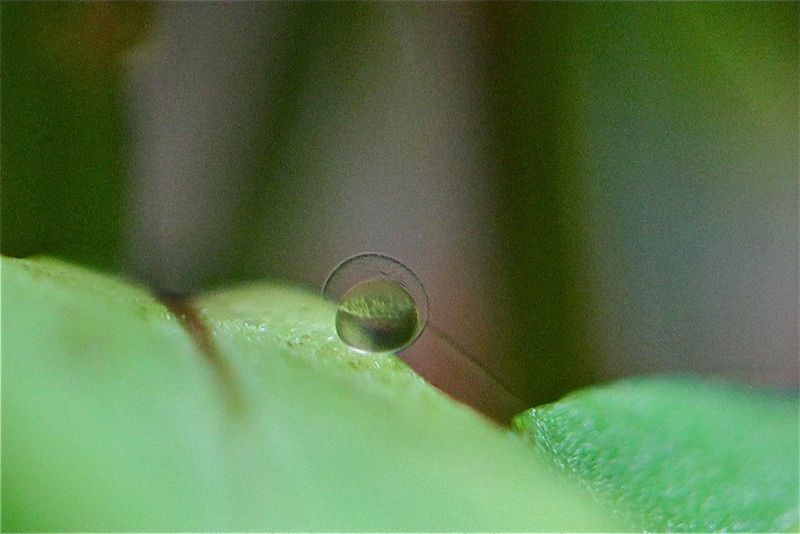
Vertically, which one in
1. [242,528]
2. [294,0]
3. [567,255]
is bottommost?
[242,528]

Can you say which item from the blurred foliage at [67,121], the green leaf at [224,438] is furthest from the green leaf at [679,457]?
the blurred foliage at [67,121]

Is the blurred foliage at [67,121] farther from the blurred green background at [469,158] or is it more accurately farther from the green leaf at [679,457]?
the green leaf at [679,457]

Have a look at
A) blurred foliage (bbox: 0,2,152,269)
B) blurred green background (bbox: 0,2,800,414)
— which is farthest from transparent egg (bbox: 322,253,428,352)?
blurred foliage (bbox: 0,2,152,269)

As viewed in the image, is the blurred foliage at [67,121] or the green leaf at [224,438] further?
the blurred foliage at [67,121]

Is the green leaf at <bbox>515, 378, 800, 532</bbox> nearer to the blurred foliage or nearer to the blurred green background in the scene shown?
the blurred green background

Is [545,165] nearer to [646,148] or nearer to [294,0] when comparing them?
[646,148]

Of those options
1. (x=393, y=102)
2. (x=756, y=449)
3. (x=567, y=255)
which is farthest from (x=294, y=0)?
(x=756, y=449)

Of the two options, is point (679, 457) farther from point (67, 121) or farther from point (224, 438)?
point (67, 121)
